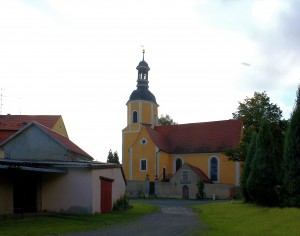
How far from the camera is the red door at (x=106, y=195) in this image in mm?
24922

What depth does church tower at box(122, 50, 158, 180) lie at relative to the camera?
2404 inches

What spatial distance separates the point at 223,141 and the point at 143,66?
1710 centimetres

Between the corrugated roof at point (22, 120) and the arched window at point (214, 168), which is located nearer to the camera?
the corrugated roof at point (22, 120)

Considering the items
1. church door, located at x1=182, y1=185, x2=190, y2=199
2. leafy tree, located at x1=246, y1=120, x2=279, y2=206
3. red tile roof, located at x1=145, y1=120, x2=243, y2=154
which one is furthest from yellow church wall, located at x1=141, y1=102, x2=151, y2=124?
leafy tree, located at x1=246, y1=120, x2=279, y2=206

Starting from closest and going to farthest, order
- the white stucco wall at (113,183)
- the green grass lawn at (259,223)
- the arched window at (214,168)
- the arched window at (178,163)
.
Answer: the green grass lawn at (259,223) → the white stucco wall at (113,183) → the arched window at (214,168) → the arched window at (178,163)

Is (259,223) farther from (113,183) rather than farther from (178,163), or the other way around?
(178,163)

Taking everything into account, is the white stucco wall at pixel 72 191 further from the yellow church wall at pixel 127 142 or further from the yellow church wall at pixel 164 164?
the yellow church wall at pixel 127 142

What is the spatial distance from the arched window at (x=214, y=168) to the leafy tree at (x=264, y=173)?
101ft

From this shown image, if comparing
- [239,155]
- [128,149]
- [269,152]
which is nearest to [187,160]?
[128,149]

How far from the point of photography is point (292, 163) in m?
23.2

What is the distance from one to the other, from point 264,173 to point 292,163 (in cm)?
183

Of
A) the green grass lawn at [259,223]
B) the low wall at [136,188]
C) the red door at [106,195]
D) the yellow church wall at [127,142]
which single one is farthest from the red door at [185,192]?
the green grass lawn at [259,223]

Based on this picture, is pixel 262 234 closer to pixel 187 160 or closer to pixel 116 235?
pixel 116 235

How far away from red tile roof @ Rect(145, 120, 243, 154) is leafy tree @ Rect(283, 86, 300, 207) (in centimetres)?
3219
